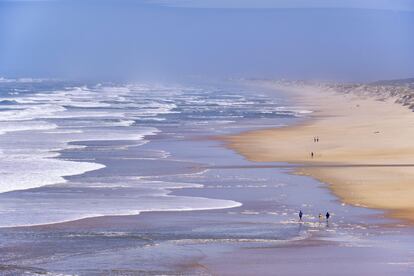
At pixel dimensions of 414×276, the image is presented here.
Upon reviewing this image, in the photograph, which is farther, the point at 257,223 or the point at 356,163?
the point at 356,163

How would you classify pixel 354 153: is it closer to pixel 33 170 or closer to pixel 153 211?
pixel 33 170

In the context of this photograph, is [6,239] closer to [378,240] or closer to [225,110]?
[378,240]

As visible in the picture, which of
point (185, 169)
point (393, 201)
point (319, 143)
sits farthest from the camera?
point (319, 143)

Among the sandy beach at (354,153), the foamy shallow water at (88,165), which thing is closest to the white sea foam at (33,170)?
the foamy shallow water at (88,165)

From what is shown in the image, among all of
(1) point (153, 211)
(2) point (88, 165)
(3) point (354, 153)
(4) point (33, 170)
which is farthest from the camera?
(3) point (354, 153)

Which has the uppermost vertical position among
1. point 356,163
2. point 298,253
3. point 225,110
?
point 225,110

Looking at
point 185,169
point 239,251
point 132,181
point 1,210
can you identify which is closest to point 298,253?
point 239,251

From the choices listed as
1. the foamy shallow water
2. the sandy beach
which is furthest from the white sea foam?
the sandy beach

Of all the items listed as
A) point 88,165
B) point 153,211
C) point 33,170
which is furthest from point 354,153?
point 153,211

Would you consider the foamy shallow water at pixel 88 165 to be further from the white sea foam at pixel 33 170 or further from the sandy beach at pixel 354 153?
the sandy beach at pixel 354 153
